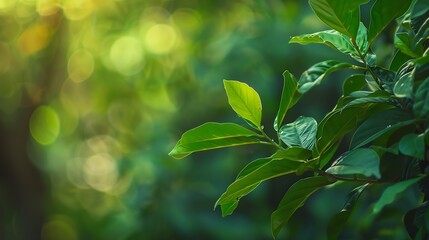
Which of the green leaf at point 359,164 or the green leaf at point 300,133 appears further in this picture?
the green leaf at point 300,133

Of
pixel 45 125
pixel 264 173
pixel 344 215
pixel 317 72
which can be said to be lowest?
pixel 45 125

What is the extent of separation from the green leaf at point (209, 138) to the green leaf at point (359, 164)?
0.14m

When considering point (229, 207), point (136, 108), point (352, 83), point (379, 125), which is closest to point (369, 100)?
point (379, 125)

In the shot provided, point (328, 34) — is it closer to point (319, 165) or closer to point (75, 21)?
point (319, 165)

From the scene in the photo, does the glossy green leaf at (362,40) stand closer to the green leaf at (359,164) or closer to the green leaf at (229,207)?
the green leaf at (359,164)

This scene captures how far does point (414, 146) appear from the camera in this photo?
0.85 metres

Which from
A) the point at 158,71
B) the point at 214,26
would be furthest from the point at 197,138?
the point at 158,71

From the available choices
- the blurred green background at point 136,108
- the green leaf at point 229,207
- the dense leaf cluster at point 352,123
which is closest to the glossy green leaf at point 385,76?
the dense leaf cluster at point 352,123

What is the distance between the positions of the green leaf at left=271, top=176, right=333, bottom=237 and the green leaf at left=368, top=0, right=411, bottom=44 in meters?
0.19

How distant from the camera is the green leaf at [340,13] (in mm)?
953

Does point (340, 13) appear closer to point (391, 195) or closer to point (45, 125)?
point (391, 195)

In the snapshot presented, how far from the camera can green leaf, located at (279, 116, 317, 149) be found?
1.01 meters

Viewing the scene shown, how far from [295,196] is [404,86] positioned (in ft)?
0.78

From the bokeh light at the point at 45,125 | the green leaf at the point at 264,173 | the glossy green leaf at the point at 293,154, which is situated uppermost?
the glossy green leaf at the point at 293,154
